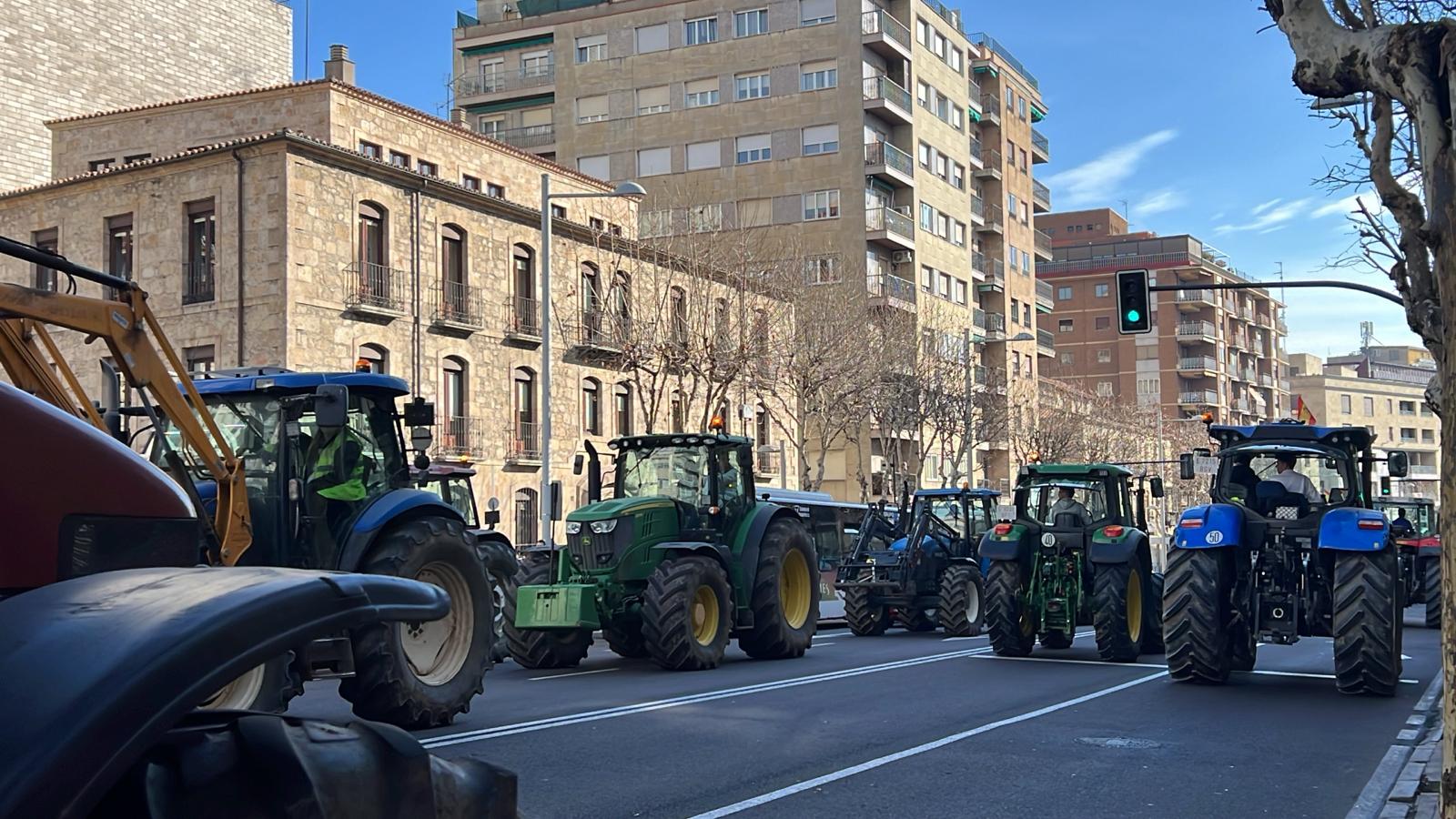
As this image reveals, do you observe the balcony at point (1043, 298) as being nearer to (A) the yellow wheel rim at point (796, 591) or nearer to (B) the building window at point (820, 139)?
(B) the building window at point (820, 139)

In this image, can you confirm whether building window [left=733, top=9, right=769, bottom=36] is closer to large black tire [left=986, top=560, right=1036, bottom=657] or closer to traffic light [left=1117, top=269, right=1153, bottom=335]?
traffic light [left=1117, top=269, right=1153, bottom=335]

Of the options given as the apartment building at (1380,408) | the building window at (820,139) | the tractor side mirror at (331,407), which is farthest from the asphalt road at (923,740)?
the apartment building at (1380,408)

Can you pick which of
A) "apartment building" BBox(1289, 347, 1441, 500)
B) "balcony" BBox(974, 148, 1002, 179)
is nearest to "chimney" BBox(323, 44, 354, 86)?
"balcony" BBox(974, 148, 1002, 179)

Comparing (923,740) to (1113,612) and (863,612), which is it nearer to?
(1113,612)

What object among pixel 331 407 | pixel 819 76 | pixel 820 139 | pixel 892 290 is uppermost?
pixel 819 76

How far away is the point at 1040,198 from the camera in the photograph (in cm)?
8181

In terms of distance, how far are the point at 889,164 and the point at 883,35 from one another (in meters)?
5.38

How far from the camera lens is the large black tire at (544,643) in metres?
16.2

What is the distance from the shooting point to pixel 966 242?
69938mm

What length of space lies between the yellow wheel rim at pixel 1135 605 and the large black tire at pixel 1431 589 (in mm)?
9620

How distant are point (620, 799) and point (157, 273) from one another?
1136 inches

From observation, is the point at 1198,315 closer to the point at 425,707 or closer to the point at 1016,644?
the point at 1016,644

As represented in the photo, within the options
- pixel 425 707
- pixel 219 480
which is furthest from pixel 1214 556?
pixel 219 480

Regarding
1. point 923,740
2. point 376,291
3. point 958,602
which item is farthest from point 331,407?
point 376,291
